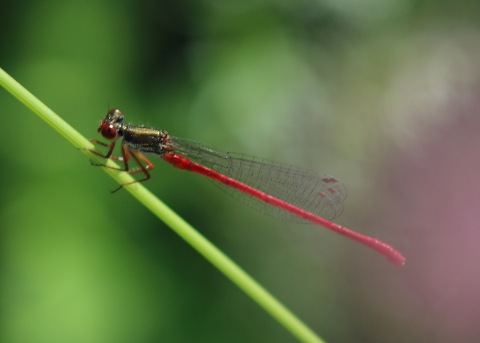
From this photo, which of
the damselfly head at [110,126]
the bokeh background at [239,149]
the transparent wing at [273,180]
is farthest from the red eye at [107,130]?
the bokeh background at [239,149]

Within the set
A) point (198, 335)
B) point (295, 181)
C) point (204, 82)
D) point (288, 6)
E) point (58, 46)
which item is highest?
point (288, 6)

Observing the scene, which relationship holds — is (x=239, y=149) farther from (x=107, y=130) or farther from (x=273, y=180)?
(x=107, y=130)

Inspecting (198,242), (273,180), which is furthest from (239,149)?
(198,242)

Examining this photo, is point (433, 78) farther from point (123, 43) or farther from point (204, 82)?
point (123, 43)

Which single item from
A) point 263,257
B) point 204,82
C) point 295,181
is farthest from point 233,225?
point 204,82

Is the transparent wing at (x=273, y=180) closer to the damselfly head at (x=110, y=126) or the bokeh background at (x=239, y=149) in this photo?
the bokeh background at (x=239, y=149)

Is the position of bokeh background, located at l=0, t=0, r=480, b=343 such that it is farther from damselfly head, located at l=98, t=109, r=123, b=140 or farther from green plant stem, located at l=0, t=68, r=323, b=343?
green plant stem, located at l=0, t=68, r=323, b=343
